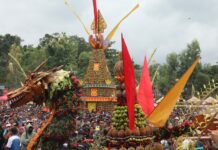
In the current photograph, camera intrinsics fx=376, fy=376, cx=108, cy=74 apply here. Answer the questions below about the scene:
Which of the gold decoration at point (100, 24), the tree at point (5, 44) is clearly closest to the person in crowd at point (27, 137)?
the gold decoration at point (100, 24)

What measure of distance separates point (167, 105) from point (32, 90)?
106 inches

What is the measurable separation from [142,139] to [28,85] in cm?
236

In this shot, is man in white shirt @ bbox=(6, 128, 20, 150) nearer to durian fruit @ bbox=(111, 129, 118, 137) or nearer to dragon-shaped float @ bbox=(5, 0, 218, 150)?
dragon-shaped float @ bbox=(5, 0, 218, 150)

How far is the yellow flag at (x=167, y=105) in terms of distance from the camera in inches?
294

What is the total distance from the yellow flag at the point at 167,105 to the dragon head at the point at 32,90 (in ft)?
7.33

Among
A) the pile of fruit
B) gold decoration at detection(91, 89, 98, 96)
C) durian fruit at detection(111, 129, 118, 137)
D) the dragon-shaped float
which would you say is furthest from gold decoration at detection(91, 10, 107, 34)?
durian fruit at detection(111, 129, 118, 137)

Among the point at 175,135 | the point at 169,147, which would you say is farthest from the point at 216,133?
the point at 169,147

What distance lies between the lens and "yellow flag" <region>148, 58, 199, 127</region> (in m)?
7.46

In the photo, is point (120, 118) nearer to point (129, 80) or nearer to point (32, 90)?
point (129, 80)

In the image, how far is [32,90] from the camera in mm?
6883

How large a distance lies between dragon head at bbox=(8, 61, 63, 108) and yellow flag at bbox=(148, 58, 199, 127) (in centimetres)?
224

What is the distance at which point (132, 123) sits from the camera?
7.09 m

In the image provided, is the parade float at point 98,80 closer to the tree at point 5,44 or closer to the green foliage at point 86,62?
the green foliage at point 86,62

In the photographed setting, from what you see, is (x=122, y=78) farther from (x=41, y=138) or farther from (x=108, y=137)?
(x=41, y=138)
